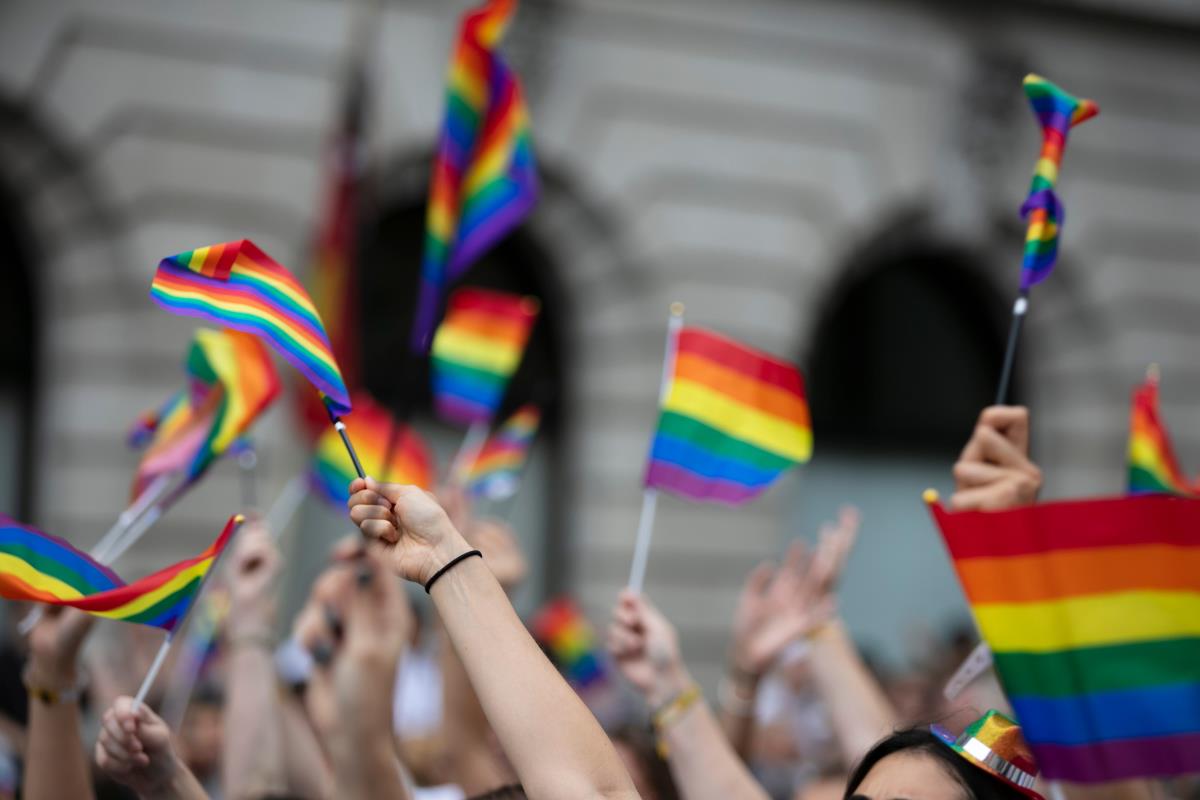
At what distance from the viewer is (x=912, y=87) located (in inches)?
424

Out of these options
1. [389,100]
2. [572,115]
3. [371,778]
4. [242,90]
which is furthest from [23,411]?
[371,778]

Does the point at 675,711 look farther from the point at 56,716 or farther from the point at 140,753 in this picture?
the point at 56,716

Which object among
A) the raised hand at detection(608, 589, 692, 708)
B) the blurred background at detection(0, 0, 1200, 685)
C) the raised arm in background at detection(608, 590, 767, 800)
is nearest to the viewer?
the raised arm in background at detection(608, 590, 767, 800)

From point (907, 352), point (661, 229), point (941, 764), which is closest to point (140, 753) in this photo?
point (941, 764)

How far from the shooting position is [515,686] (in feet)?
6.17

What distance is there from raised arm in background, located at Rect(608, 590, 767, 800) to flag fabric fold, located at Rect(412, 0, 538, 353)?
144cm

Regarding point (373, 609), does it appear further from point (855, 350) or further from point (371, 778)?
point (855, 350)

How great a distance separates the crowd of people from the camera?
192 centimetres

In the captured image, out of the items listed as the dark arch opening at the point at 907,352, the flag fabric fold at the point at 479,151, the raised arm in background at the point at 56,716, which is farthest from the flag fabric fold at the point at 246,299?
the dark arch opening at the point at 907,352

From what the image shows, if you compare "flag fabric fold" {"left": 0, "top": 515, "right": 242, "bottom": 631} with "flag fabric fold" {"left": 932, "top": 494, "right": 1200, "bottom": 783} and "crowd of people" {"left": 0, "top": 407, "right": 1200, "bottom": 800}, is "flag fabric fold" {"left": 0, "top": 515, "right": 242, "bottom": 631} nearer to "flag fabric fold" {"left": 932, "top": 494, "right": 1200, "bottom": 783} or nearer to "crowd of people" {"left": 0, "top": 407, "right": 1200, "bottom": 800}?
"crowd of people" {"left": 0, "top": 407, "right": 1200, "bottom": 800}

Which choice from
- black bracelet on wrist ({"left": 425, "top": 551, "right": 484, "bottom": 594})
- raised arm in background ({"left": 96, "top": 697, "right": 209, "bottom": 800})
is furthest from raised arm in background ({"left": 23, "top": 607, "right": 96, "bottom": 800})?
black bracelet on wrist ({"left": 425, "top": 551, "right": 484, "bottom": 594})

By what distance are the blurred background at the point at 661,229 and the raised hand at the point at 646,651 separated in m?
5.58

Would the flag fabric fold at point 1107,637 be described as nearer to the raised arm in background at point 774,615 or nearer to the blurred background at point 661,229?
the raised arm in background at point 774,615

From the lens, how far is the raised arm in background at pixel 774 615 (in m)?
3.84
